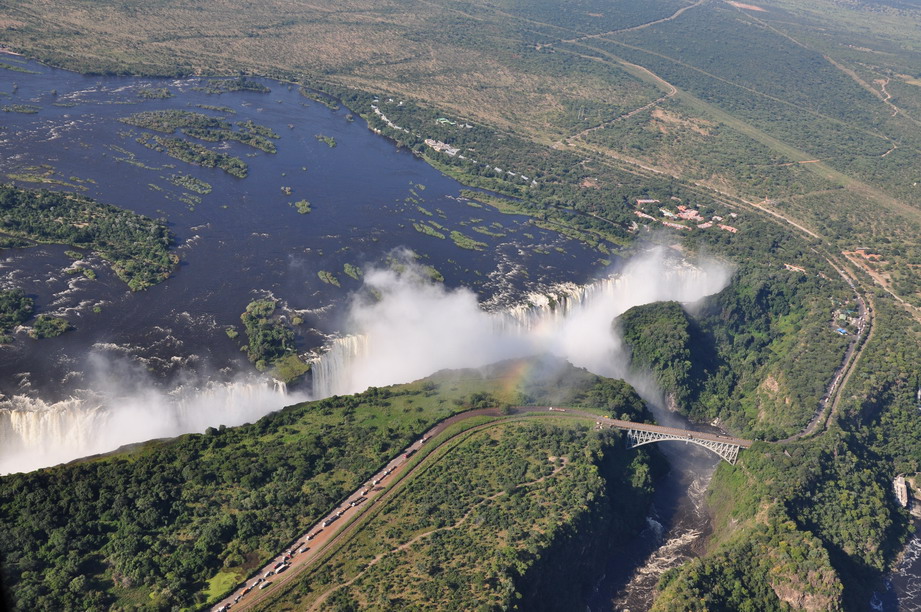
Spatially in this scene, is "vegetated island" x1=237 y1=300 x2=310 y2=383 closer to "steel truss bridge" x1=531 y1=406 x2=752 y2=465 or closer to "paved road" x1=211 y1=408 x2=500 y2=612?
"paved road" x1=211 y1=408 x2=500 y2=612

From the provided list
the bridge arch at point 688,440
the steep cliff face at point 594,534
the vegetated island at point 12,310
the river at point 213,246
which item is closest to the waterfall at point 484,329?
the river at point 213,246

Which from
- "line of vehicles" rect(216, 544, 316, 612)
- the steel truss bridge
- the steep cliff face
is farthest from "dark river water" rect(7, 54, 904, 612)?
"line of vehicles" rect(216, 544, 316, 612)

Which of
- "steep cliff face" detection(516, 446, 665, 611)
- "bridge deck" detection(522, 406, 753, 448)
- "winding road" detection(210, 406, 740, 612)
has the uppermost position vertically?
"winding road" detection(210, 406, 740, 612)

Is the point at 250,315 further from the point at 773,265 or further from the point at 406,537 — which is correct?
the point at 773,265

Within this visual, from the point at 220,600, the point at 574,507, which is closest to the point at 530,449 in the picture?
the point at 574,507

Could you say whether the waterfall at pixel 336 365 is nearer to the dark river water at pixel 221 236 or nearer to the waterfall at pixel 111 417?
the dark river water at pixel 221 236

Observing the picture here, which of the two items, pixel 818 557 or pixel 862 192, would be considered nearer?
pixel 818 557

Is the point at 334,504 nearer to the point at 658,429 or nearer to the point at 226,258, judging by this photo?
the point at 658,429
